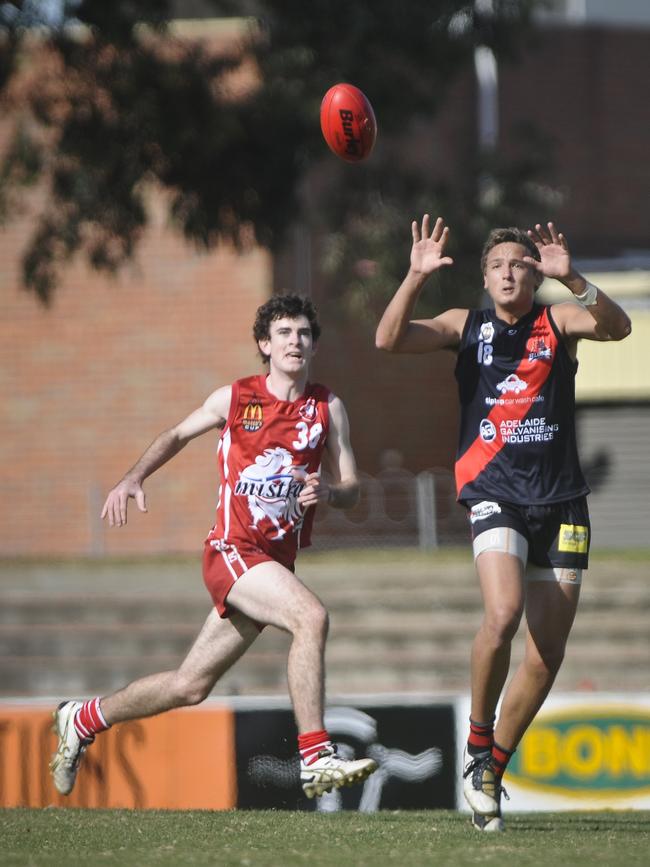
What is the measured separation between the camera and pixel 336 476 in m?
7.09

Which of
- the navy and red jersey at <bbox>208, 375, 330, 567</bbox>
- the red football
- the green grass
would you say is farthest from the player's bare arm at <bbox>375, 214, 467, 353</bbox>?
the green grass

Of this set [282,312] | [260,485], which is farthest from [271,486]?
[282,312]

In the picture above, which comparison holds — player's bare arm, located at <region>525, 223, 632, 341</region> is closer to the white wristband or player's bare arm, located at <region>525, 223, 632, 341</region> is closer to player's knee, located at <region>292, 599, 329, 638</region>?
the white wristband

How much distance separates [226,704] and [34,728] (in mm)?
1151

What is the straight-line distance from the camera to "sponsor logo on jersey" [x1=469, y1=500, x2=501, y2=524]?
6.55 meters

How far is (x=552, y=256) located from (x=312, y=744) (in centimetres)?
226

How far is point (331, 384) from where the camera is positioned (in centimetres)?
2527

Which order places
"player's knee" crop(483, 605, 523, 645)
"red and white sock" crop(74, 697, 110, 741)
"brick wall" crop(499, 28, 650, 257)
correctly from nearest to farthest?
1. "player's knee" crop(483, 605, 523, 645)
2. "red and white sock" crop(74, 697, 110, 741)
3. "brick wall" crop(499, 28, 650, 257)

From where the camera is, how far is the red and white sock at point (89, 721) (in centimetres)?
750

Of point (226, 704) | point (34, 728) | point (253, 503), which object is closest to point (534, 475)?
point (253, 503)

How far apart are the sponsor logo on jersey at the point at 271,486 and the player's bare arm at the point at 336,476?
11 centimetres

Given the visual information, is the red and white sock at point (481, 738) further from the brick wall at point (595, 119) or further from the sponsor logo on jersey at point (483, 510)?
the brick wall at point (595, 119)

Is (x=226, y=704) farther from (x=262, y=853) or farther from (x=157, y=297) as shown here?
(x=157, y=297)

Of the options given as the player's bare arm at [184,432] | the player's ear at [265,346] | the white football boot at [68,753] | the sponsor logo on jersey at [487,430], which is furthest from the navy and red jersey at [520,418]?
the white football boot at [68,753]
